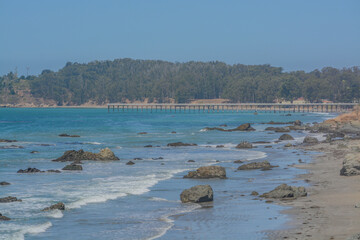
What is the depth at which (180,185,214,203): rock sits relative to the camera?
20.7 m

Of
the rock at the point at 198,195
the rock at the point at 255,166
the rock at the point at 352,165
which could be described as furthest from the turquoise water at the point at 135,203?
the rock at the point at 352,165

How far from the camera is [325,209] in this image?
18.1 meters

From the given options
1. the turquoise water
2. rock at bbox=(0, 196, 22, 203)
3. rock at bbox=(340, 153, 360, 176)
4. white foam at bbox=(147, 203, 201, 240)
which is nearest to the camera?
white foam at bbox=(147, 203, 201, 240)

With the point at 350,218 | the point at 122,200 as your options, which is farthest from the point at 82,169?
the point at 350,218

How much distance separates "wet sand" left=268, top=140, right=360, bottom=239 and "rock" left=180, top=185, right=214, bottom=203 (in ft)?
8.64

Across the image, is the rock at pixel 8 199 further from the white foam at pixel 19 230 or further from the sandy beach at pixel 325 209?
the sandy beach at pixel 325 209

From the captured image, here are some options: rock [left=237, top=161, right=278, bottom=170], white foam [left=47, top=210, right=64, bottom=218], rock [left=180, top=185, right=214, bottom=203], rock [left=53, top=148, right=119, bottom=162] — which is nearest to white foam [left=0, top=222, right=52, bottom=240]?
white foam [left=47, top=210, right=64, bottom=218]

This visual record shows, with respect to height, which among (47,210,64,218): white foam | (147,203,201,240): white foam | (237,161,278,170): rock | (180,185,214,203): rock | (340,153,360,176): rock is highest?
(340,153,360,176): rock

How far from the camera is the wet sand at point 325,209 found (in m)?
15.0

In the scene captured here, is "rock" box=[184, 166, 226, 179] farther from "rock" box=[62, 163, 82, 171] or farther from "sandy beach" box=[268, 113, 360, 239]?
"rock" box=[62, 163, 82, 171]

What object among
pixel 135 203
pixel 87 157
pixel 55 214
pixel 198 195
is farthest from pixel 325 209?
pixel 87 157

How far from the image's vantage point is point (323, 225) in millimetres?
15734

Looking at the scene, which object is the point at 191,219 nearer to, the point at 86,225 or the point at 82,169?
the point at 86,225

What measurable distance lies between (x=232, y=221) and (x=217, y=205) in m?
2.81
